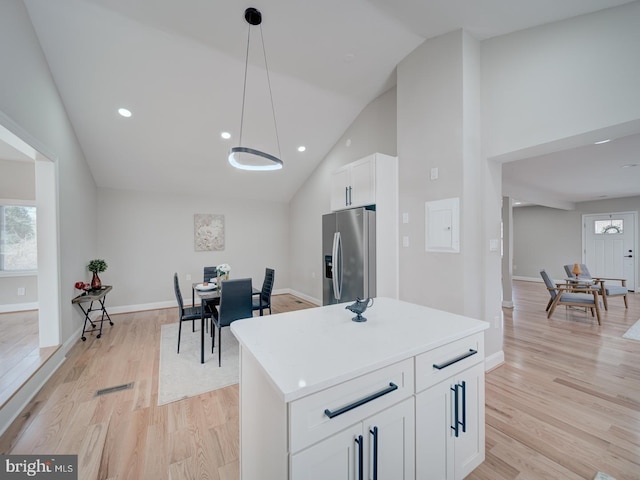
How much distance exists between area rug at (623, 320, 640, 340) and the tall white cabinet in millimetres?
3512

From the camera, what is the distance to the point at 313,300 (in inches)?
225

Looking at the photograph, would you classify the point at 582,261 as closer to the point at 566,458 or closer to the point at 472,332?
the point at 566,458

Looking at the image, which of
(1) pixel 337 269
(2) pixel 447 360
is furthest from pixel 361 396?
(1) pixel 337 269

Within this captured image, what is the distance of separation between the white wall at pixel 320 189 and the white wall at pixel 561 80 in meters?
1.34

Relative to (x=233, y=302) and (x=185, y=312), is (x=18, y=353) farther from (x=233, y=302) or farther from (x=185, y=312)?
(x=233, y=302)

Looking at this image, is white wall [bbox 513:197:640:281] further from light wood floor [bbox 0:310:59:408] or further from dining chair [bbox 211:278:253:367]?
light wood floor [bbox 0:310:59:408]

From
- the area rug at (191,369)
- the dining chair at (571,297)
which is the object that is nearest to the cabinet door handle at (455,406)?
the area rug at (191,369)

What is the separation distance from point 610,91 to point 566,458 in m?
2.67

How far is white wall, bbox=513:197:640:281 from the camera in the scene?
7621 millimetres

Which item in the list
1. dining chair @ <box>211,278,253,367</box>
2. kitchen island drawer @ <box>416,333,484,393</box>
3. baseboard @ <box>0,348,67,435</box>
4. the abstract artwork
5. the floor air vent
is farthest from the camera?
the abstract artwork

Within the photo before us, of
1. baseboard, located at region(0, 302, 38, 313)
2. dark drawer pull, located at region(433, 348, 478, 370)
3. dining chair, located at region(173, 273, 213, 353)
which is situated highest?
dark drawer pull, located at region(433, 348, 478, 370)

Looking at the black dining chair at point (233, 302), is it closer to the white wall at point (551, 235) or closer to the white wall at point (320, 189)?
the white wall at point (320, 189)

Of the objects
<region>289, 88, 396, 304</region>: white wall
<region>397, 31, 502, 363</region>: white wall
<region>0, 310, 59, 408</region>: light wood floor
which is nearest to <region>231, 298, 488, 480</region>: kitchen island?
<region>397, 31, 502, 363</region>: white wall

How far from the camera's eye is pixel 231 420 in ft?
6.69
